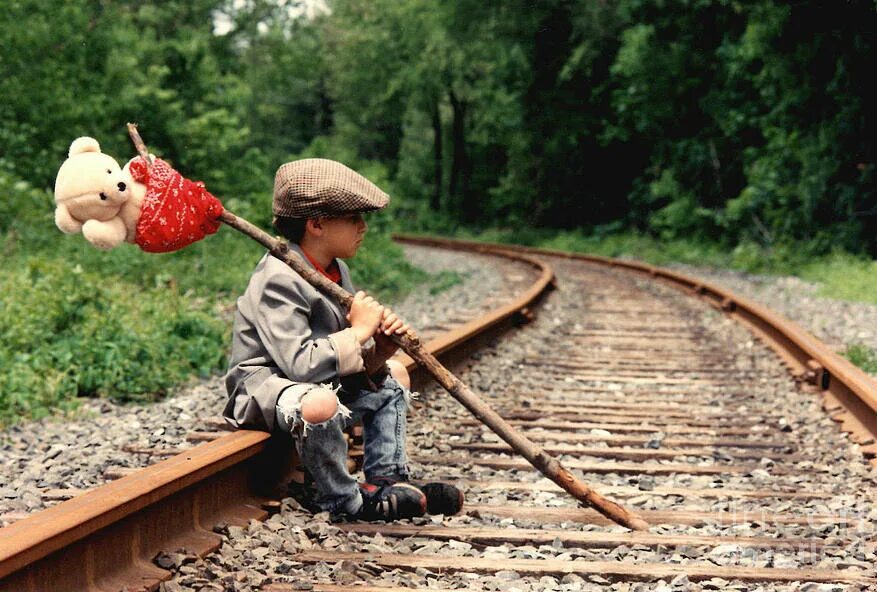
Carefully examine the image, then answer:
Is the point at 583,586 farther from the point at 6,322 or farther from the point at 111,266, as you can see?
the point at 111,266

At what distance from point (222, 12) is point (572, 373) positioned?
22.0m

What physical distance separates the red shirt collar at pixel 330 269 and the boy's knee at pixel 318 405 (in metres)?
0.52

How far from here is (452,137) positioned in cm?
4141

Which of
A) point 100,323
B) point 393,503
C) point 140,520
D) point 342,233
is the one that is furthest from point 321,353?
point 100,323

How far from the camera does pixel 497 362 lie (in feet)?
23.2

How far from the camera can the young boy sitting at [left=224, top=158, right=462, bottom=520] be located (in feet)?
10.7

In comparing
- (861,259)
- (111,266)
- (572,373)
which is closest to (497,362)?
(572,373)

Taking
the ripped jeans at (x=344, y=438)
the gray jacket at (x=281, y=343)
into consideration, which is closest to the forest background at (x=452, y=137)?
the gray jacket at (x=281, y=343)

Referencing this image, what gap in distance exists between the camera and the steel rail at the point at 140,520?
7.39 feet

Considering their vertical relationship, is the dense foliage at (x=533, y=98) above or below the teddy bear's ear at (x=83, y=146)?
above

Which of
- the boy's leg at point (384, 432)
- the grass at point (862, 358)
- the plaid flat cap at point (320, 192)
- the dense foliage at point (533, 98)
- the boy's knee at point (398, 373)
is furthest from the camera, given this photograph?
the dense foliage at point (533, 98)

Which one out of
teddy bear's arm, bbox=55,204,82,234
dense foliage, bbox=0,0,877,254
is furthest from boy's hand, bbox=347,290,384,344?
dense foliage, bbox=0,0,877,254

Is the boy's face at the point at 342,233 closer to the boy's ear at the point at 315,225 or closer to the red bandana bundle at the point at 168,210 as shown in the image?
the boy's ear at the point at 315,225

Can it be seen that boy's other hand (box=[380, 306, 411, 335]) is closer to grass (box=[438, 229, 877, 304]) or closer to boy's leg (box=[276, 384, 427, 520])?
boy's leg (box=[276, 384, 427, 520])
